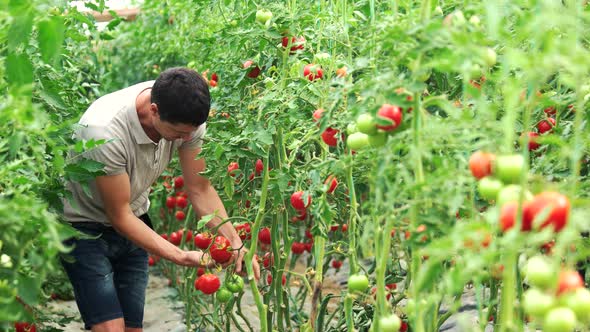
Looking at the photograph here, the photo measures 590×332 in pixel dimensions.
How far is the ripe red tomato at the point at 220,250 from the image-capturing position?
2.60 metres

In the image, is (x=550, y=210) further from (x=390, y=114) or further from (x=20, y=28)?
(x=20, y=28)

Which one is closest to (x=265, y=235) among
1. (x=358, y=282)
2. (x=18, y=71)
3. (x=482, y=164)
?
(x=358, y=282)

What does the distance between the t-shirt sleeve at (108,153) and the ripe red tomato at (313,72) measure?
0.66 meters

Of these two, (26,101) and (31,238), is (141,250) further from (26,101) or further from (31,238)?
(26,101)

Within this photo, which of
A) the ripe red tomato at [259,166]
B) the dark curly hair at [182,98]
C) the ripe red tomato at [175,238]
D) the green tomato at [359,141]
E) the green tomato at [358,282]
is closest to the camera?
the green tomato at [359,141]

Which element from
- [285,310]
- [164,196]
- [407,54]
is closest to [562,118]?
[407,54]

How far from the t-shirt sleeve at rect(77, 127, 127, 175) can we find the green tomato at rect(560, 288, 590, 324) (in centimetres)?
167

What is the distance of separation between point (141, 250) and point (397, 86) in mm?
1709

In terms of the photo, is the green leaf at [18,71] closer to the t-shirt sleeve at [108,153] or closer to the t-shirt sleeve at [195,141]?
the t-shirt sleeve at [108,153]

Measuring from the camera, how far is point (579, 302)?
3.88ft

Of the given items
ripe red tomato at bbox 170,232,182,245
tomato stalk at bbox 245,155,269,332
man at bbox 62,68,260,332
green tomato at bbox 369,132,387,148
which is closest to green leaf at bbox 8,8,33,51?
man at bbox 62,68,260,332

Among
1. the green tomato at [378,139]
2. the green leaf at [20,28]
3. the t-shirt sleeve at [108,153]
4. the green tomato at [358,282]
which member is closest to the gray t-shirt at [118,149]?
the t-shirt sleeve at [108,153]

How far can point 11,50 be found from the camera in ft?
5.93

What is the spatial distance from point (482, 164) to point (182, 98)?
4.21 feet
